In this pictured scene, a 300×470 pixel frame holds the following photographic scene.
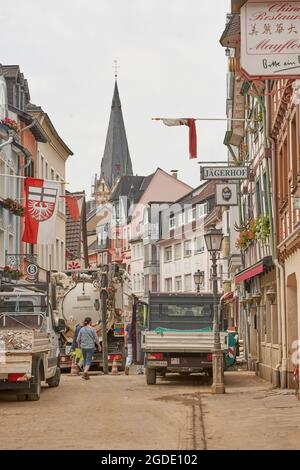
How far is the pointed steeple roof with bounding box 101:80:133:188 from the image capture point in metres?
148

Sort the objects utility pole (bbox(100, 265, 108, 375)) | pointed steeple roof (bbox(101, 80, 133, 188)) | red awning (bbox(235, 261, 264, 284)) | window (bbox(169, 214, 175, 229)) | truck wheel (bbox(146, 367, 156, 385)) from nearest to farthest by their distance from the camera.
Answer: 1. truck wheel (bbox(146, 367, 156, 385))
2. red awning (bbox(235, 261, 264, 284))
3. utility pole (bbox(100, 265, 108, 375))
4. window (bbox(169, 214, 175, 229))
5. pointed steeple roof (bbox(101, 80, 133, 188))

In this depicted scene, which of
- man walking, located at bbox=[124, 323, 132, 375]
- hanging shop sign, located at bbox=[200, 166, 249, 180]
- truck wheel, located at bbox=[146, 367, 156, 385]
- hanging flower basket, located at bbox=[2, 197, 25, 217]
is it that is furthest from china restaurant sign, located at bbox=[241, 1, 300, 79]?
hanging flower basket, located at bbox=[2, 197, 25, 217]

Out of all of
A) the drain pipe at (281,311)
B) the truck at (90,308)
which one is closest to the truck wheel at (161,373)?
the drain pipe at (281,311)

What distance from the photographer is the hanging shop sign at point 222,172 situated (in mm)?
24422

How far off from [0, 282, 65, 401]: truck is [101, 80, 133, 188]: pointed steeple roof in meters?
125

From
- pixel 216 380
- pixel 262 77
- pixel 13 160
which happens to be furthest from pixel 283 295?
pixel 13 160

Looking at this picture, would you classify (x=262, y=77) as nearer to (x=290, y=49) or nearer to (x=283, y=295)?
(x=290, y=49)

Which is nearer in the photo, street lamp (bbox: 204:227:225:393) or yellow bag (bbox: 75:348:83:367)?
street lamp (bbox: 204:227:225:393)

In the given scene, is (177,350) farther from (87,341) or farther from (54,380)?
(87,341)

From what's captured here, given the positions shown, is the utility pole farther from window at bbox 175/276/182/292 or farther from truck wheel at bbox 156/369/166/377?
window at bbox 175/276/182/292

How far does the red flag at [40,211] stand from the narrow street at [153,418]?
7.72 m

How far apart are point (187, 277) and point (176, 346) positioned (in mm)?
53088

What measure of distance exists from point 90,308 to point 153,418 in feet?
52.2

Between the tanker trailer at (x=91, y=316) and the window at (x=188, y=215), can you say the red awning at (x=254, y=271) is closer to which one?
the tanker trailer at (x=91, y=316)
